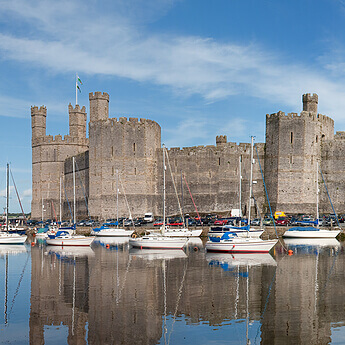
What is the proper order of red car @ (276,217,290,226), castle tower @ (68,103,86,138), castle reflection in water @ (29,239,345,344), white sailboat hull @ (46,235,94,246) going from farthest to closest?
castle tower @ (68,103,86,138) → red car @ (276,217,290,226) → white sailboat hull @ (46,235,94,246) → castle reflection in water @ (29,239,345,344)

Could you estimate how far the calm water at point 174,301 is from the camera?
531 inches

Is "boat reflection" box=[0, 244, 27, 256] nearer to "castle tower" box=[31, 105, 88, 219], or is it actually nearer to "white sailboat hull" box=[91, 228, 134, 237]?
"white sailboat hull" box=[91, 228, 134, 237]

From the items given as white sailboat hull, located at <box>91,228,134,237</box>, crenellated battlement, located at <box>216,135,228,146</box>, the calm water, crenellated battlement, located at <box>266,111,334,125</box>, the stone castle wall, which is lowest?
white sailboat hull, located at <box>91,228,134,237</box>

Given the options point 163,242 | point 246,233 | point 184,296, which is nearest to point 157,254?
point 163,242

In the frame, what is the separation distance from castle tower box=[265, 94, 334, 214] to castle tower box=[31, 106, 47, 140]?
123 ft

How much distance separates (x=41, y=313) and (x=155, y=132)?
4875cm

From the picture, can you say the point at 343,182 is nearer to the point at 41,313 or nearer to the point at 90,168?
the point at 90,168

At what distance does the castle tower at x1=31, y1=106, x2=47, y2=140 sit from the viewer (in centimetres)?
7888

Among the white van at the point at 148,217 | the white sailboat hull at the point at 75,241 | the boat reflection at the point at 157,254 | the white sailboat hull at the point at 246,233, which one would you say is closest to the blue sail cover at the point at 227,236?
the white sailboat hull at the point at 246,233

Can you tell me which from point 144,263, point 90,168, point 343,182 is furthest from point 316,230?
point 90,168

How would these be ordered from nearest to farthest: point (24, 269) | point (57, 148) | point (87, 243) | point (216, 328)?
point (216, 328)
point (24, 269)
point (87, 243)
point (57, 148)

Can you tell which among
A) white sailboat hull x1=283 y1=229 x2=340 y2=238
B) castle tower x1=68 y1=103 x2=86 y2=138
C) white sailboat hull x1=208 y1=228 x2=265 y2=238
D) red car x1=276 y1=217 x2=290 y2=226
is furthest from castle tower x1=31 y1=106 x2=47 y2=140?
white sailboat hull x1=283 y1=229 x2=340 y2=238

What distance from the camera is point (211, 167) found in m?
63.2

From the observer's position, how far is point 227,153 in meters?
63.0
